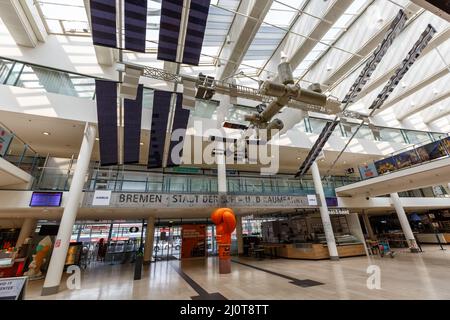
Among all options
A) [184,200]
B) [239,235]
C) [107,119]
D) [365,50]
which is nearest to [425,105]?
[365,50]

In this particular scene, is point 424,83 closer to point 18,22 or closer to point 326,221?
point 326,221

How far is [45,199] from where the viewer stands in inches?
289

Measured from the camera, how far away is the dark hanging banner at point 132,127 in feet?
25.6

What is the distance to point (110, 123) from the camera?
816cm

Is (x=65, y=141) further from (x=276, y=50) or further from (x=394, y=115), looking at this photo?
(x=394, y=115)

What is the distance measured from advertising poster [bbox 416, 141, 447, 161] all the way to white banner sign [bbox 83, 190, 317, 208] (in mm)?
5193

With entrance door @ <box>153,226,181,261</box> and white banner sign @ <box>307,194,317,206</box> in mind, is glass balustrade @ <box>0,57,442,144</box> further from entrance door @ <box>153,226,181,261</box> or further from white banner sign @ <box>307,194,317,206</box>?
entrance door @ <box>153,226,181,261</box>

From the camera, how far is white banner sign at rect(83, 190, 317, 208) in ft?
25.7

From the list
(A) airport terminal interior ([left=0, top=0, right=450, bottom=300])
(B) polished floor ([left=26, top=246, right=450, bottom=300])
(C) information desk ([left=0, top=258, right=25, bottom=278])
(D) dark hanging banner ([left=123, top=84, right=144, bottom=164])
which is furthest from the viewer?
(D) dark hanging banner ([left=123, top=84, right=144, bottom=164])

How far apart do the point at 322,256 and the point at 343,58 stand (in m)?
10.1

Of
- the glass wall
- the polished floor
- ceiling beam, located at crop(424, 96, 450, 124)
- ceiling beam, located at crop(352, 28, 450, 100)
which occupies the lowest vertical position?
the polished floor

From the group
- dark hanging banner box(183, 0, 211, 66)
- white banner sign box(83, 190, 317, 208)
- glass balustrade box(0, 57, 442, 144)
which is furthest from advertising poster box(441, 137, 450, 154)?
dark hanging banner box(183, 0, 211, 66)

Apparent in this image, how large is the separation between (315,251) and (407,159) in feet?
20.4

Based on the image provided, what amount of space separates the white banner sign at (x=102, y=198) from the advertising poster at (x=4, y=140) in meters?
2.97
